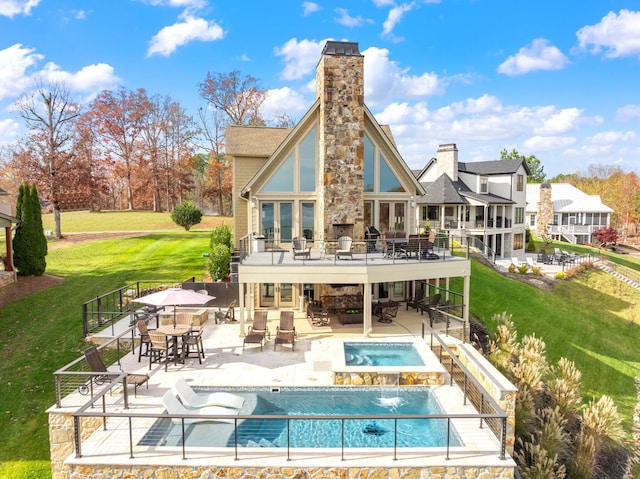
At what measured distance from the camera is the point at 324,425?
9367 mm

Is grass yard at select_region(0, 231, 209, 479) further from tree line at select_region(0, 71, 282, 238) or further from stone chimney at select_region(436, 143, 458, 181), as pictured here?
stone chimney at select_region(436, 143, 458, 181)

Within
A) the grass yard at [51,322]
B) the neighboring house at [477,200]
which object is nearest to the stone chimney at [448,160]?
the neighboring house at [477,200]

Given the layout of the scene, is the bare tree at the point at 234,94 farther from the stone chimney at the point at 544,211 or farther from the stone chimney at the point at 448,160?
the stone chimney at the point at 544,211

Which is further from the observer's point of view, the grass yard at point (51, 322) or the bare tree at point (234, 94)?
the bare tree at point (234, 94)

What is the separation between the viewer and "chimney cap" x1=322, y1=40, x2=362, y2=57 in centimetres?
1723

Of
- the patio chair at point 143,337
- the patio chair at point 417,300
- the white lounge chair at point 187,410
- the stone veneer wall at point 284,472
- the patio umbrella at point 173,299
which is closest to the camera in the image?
the stone veneer wall at point 284,472

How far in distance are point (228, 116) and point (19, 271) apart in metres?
28.6

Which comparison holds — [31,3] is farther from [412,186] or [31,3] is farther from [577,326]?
[577,326]

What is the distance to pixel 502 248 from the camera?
37562 millimetres

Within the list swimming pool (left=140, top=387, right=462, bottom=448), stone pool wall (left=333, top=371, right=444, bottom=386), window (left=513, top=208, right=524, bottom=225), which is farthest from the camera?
window (left=513, top=208, right=524, bottom=225)

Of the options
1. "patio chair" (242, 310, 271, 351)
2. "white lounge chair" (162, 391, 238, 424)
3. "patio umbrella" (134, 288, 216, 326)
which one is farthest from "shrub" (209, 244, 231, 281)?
"white lounge chair" (162, 391, 238, 424)

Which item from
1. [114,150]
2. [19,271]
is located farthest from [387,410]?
[114,150]

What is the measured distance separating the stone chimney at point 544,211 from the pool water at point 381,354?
155 ft

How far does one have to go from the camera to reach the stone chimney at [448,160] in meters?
36.7
